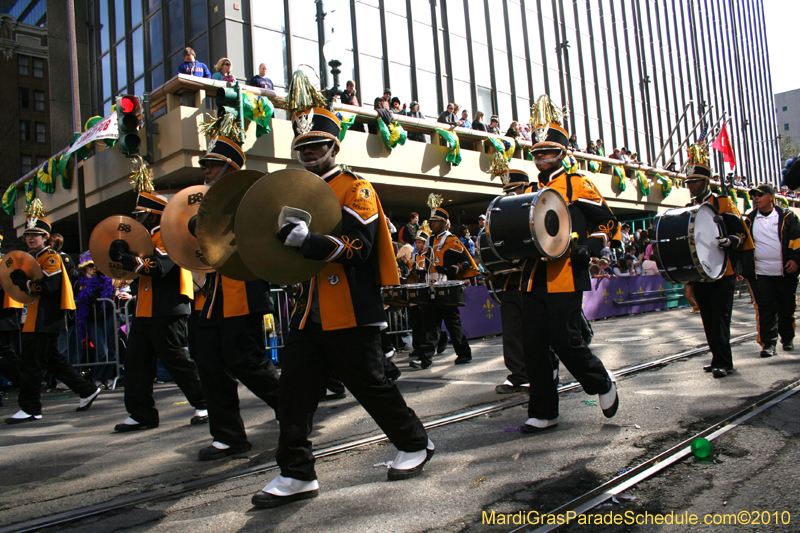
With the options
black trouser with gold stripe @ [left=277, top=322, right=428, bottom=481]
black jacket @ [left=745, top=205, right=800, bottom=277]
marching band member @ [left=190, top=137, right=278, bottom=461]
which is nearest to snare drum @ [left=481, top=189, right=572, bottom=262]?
black trouser with gold stripe @ [left=277, top=322, right=428, bottom=481]

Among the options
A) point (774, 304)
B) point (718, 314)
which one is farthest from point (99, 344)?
point (774, 304)

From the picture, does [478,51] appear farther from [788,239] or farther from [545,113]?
[545,113]

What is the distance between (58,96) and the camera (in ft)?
92.1

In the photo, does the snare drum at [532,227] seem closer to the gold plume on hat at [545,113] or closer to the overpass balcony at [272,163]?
the gold plume on hat at [545,113]

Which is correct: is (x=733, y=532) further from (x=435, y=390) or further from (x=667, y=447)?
(x=435, y=390)

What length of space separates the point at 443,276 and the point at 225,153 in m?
4.67

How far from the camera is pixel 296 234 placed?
3.21 m

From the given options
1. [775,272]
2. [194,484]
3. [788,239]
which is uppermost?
[788,239]

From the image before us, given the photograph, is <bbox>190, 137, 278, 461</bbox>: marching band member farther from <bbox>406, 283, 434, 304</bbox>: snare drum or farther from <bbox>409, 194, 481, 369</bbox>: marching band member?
<bbox>409, 194, 481, 369</bbox>: marching band member

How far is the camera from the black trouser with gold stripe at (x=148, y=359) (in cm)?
571

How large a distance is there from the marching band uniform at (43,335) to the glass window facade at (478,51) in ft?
29.6

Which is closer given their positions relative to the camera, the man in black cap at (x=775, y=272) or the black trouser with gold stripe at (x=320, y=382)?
the black trouser with gold stripe at (x=320, y=382)

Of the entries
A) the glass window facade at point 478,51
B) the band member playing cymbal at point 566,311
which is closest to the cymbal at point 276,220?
the band member playing cymbal at point 566,311

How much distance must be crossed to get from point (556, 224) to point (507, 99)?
76.7 ft
